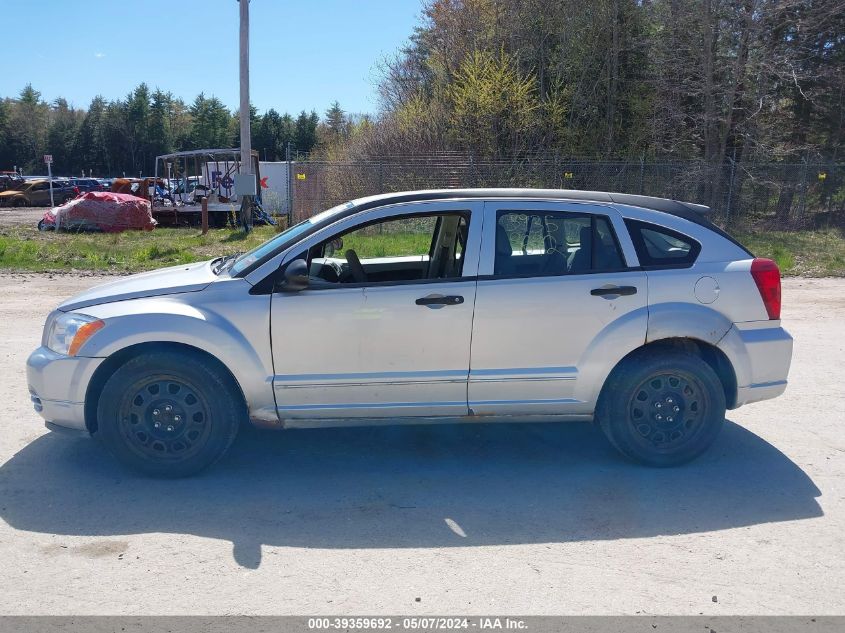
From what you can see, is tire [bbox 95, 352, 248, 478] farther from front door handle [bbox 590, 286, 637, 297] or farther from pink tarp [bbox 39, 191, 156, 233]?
pink tarp [bbox 39, 191, 156, 233]

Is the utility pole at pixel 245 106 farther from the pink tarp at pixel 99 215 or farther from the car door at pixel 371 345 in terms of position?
the car door at pixel 371 345

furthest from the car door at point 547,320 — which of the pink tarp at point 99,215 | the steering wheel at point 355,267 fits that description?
the pink tarp at point 99,215

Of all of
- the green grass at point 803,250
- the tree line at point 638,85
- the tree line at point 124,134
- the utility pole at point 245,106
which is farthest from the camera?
the tree line at point 124,134

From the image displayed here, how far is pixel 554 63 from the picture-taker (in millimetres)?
25781

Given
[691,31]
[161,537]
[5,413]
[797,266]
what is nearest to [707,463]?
[161,537]

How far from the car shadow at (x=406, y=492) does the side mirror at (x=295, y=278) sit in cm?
124

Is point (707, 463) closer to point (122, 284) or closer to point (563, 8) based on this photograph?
point (122, 284)

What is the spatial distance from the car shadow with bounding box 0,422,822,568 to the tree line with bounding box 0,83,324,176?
256 ft

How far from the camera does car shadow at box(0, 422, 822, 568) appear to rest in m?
4.16

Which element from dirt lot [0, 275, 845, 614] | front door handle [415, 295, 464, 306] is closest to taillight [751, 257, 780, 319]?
dirt lot [0, 275, 845, 614]

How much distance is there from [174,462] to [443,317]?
1.93 meters

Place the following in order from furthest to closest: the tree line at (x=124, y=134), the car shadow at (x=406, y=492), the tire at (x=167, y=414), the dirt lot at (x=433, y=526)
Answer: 1. the tree line at (x=124, y=134)
2. the tire at (x=167, y=414)
3. the car shadow at (x=406, y=492)
4. the dirt lot at (x=433, y=526)

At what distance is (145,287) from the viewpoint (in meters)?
4.95

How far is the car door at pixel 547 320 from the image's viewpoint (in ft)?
15.8
